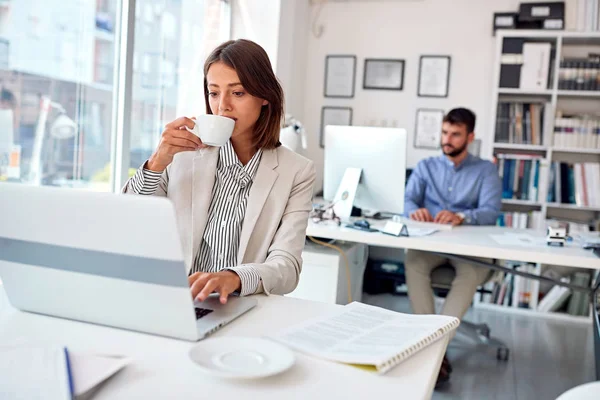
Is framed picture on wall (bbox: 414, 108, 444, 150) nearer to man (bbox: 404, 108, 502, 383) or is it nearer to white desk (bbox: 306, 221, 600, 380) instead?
man (bbox: 404, 108, 502, 383)

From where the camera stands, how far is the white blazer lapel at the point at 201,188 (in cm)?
140

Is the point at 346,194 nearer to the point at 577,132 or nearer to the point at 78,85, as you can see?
the point at 78,85

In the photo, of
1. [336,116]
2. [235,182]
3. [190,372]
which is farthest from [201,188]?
[336,116]

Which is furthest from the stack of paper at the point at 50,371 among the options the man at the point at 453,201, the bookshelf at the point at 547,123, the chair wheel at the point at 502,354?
the bookshelf at the point at 547,123

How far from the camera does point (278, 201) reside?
141 centimetres

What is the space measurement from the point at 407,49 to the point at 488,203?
1.62 metres

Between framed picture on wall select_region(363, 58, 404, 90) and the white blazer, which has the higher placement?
framed picture on wall select_region(363, 58, 404, 90)

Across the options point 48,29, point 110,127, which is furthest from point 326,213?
point 48,29

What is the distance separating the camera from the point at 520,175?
3.73 m

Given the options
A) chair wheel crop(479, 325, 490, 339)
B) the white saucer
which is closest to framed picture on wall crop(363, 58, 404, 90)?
chair wheel crop(479, 325, 490, 339)

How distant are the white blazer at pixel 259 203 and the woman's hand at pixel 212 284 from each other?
0.27 m

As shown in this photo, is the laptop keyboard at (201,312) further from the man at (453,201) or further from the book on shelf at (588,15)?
the book on shelf at (588,15)

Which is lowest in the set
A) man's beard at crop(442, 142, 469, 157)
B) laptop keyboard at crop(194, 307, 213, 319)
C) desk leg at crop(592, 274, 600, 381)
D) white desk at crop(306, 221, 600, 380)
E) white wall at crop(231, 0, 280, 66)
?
desk leg at crop(592, 274, 600, 381)

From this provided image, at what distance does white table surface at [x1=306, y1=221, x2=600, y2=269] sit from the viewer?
78.1 inches
